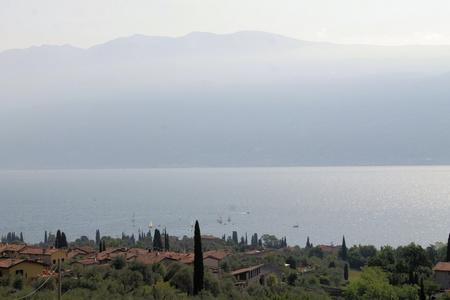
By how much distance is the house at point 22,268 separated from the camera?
36219 mm

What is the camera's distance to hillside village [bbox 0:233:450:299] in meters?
32.0

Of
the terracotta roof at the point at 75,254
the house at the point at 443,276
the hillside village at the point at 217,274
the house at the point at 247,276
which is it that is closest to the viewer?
the hillside village at the point at 217,274

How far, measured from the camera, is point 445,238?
354ft

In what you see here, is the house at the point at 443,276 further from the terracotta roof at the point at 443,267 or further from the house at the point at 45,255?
the house at the point at 45,255

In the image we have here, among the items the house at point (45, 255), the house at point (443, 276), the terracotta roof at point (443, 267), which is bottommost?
Answer: the house at point (443, 276)

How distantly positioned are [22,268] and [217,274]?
14.8 m

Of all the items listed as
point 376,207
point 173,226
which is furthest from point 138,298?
point 376,207

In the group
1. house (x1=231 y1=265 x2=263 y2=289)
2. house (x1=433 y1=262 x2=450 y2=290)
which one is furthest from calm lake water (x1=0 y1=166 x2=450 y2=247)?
house (x1=231 y1=265 x2=263 y2=289)

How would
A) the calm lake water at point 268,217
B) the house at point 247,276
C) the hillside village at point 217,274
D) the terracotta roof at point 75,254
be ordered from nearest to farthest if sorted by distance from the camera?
1. the hillside village at point 217,274
2. the house at point 247,276
3. the terracotta roof at point 75,254
4. the calm lake water at point 268,217

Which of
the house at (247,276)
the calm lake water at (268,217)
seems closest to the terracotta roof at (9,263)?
the house at (247,276)

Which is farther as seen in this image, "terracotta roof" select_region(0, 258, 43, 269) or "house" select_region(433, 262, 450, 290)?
"house" select_region(433, 262, 450, 290)

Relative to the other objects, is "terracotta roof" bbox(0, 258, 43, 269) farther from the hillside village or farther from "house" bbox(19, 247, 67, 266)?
"house" bbox(19, 247, 67, 266)

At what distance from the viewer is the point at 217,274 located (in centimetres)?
4294

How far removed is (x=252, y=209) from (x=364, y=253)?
101 meters
